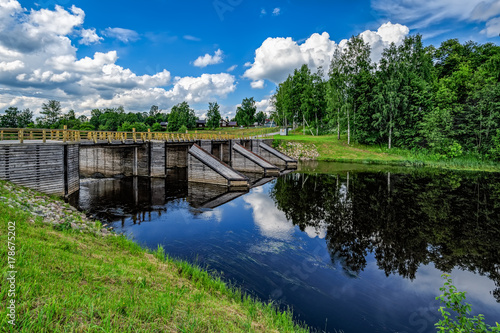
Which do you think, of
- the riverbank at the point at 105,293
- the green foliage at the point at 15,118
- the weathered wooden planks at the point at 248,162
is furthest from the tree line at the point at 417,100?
the green foliage at the point at 15,118

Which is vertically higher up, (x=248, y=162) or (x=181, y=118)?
(x=181, y=118)

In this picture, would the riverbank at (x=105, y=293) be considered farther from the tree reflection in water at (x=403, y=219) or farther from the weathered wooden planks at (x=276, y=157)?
the weathered wooden planks at (x=276, y=157)

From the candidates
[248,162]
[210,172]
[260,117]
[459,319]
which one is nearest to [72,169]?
[210,172]

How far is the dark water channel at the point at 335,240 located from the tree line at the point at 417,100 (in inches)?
896

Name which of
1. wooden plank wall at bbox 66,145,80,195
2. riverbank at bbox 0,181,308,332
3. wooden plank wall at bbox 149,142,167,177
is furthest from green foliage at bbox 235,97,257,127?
riverbank at bbox 0,181,308,332

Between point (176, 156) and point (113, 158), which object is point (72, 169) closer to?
point (113, 158)

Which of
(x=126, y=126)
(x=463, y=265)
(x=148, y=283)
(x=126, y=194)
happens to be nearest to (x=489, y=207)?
(x=463, y=265)

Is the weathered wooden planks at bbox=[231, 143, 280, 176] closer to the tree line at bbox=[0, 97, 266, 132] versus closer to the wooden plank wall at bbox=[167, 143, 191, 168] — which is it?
the wooden plank wall at bbox=[167, 143, 191, 168]

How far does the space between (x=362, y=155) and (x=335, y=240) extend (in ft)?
136

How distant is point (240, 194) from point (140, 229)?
1175 cm

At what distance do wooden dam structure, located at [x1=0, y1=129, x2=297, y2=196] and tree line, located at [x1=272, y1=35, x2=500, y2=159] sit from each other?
20.7 metres

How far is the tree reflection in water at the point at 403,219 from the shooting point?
11.8m

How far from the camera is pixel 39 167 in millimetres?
16766

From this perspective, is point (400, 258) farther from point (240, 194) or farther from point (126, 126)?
point (126, 126)
